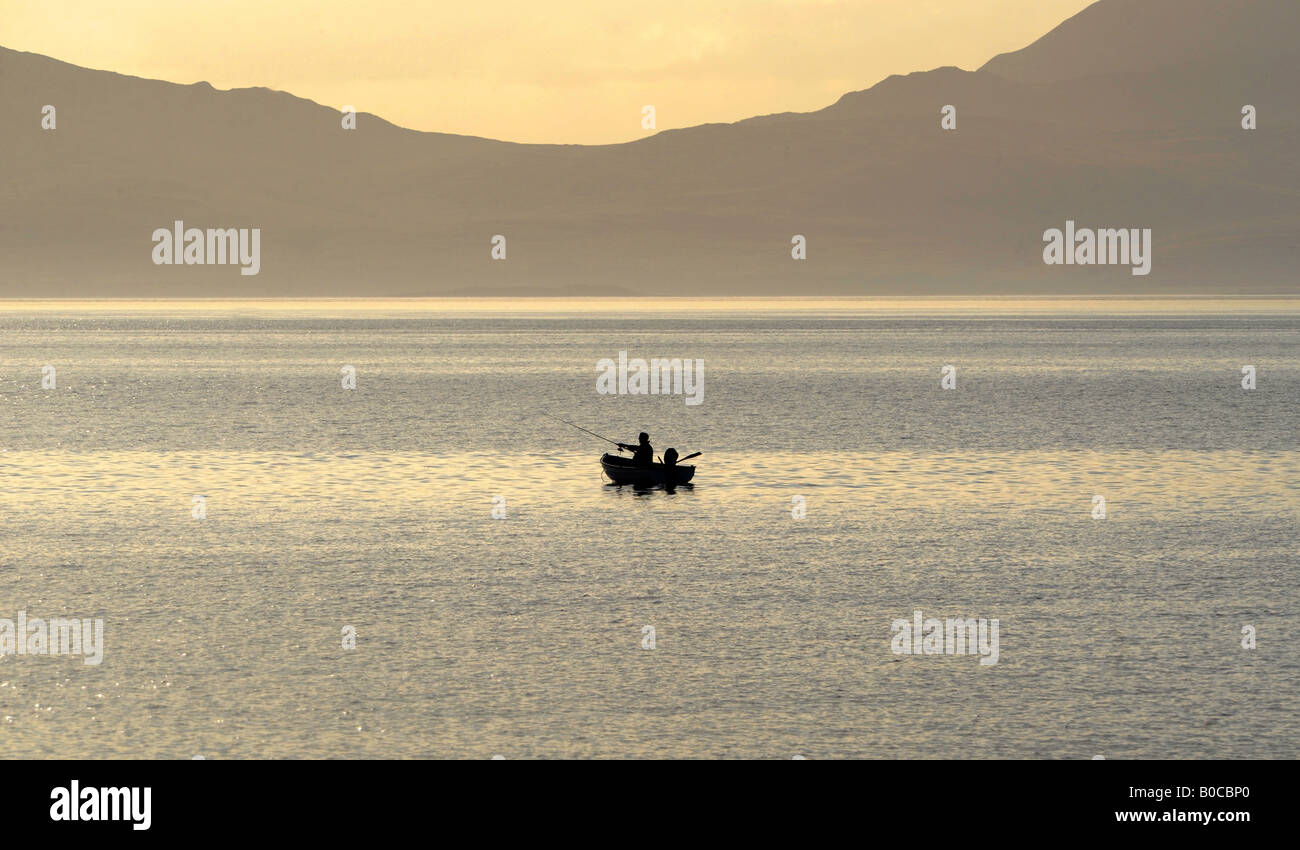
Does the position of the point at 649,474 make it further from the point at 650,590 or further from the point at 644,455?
the point at 650,590

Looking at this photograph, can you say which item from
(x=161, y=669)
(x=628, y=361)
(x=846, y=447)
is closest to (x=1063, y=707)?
(x=161, y=669)

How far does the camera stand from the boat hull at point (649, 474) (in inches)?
2090

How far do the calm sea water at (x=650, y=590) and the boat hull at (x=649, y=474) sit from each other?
0.46m

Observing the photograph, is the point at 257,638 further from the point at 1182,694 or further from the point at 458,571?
the point at 1182,694

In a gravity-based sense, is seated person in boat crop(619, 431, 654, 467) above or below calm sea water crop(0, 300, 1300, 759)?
above

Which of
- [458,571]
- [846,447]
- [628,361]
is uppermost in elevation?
[628,361]

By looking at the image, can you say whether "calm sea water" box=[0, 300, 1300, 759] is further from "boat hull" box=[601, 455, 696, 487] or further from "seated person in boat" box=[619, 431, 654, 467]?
"seated person in boat" box=[619, 431, 654, 467]

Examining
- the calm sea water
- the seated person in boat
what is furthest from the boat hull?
the calm sea water

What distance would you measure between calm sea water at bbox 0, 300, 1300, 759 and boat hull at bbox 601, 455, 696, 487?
458 millimetres

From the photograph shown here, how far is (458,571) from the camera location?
36.4 m

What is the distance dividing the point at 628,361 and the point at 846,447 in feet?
311

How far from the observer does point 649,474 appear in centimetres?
5306

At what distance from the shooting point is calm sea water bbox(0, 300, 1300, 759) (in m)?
23.2
